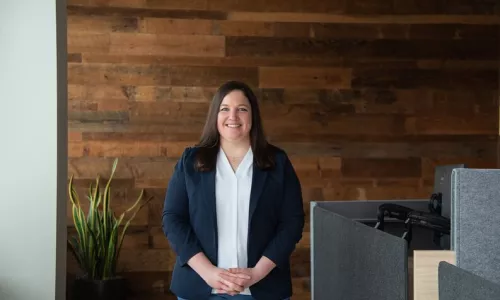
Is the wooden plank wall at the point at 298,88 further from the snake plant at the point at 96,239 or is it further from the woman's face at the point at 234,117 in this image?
the woman's face at the point at 234,117

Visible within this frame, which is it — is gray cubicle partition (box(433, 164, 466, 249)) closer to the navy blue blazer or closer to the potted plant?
the navy blue blazer

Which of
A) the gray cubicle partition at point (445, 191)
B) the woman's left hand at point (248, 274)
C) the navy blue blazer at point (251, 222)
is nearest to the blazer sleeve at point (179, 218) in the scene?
the navy blue blazer at point (251, 222)

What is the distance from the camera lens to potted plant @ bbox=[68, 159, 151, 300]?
16.7ft

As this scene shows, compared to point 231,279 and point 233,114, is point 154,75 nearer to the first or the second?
point 233,114

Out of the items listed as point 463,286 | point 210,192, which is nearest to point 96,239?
point 210,192

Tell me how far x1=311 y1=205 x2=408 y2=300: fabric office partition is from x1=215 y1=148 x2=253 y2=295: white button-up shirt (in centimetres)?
46

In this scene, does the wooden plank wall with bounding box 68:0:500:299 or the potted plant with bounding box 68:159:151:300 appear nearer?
the potted plant with bounding box 68:159:151:300

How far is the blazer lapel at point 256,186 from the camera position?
242cm

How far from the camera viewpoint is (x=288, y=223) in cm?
250

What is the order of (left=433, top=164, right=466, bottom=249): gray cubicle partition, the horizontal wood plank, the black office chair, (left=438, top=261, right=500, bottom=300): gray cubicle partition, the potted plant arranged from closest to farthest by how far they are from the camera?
(left=438, top=261, right=500, bottom=300): gray cubicle partition, the black office chair, (left=433, top=164, right=466, bottom=249): gray cubicle partition, the potted plant, the horizontal wood plank

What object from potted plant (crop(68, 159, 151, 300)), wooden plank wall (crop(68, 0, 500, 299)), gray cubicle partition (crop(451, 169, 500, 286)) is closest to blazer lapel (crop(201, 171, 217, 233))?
gray cubicle partition (crop(451, 169, 500, 286))

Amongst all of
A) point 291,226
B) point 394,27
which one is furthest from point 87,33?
point 291,226

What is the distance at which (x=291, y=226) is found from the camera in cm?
250

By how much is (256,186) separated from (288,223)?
17 centimetres
